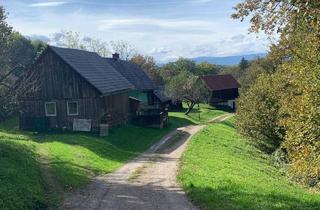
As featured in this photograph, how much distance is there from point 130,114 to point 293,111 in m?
27.2

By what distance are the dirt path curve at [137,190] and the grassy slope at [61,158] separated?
0.91 metres

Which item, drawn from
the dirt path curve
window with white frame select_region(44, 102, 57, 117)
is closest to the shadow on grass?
the dirt path curve

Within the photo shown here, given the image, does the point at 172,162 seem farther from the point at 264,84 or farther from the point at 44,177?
the point at 264,84

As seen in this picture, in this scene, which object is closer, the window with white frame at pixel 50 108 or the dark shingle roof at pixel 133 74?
the window with white frame at pixel 50 108

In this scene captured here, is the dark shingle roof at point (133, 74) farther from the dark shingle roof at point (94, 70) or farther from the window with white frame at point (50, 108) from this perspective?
the window with white frame at point (50, 108)

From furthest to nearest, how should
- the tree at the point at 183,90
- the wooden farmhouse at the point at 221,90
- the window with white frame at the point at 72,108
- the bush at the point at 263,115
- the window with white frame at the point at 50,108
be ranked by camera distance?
the wooden farmhouse at the point at 221,90
the tree at the point at 183,90
the window with white frame at the point at 50,108
the window with white frame at the point at 72,108
the bush at the point at 263,115

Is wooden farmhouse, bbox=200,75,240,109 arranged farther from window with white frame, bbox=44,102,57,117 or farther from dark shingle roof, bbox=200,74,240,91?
window with white frame, bbox=44,102,57,117

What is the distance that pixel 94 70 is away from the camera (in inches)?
1697

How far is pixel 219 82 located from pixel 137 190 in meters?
78.6

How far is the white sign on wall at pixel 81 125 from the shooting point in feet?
129

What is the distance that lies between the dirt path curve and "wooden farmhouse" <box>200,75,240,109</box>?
6366 cm

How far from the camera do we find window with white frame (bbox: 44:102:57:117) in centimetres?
4047

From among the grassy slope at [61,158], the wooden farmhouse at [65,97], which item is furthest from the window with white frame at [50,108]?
the grassy slope at [61,158]

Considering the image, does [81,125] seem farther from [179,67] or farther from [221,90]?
[179,67]
